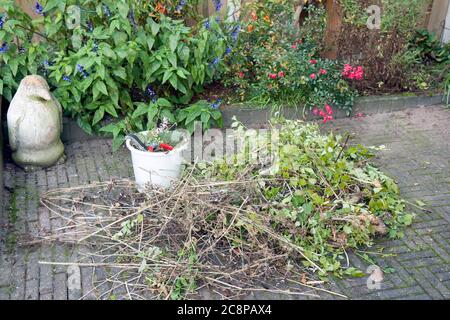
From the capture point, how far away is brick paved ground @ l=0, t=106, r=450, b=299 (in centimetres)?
327

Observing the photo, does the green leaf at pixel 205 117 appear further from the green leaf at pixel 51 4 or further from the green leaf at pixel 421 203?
the green leaf at pixel 421 203

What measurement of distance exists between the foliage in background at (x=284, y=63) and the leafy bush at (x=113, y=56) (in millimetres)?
618

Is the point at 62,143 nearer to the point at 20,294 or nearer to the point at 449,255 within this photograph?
the point at 20,294

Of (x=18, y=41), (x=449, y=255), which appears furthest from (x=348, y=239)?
(x=18, y=41)

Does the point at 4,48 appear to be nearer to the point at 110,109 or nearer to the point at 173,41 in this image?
the point at 110,109

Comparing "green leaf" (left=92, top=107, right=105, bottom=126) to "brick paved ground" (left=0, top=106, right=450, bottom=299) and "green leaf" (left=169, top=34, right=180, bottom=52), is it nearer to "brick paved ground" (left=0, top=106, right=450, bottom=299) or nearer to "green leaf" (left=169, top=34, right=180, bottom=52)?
"brick paved ground" (left=0, top=106, right=450, bottom=299)

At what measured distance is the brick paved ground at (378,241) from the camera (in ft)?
10.7

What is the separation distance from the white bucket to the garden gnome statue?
90 cm

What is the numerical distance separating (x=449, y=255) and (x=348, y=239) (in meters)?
0.73

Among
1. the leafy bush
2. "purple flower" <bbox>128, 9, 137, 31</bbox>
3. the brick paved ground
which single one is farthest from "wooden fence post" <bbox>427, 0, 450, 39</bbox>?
"purple flower" <bbox>128, 9, 137, 31</bbox>

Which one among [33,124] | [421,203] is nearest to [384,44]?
[421,203]

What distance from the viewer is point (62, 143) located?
5012 mm

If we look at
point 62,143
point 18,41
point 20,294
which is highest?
point 18,41

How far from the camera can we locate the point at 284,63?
5.46m
